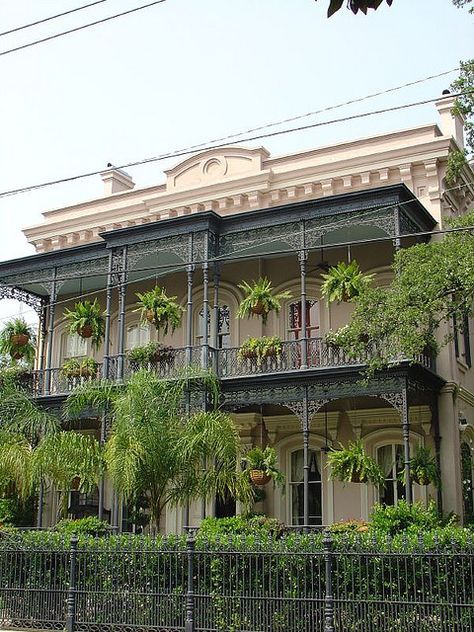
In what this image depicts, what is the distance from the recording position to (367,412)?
20969mm

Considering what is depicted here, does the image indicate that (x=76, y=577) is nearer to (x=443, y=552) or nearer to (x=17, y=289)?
(x=443, y=552)

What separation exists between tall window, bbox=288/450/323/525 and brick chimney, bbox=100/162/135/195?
9.75 m

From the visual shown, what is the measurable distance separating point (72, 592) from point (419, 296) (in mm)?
Result: 7104

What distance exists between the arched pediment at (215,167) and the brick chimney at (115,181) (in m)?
2.80

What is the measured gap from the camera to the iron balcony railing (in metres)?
19.4

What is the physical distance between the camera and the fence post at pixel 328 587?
11.5 meters

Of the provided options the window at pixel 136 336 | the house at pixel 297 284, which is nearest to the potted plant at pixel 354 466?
the house at pixel 297 284

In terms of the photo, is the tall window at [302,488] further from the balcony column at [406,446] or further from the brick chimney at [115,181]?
the brick chimney at [115,181]

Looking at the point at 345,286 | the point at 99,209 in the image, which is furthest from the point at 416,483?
the point at 99,209

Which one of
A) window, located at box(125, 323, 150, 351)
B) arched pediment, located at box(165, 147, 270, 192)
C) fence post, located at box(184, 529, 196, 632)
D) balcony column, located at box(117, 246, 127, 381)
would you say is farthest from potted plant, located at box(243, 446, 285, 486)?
arched pediment, located at box(165, 147, 270, 192)

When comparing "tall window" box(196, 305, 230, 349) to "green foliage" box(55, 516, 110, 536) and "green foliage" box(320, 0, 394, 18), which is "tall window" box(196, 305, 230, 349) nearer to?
"green foliage" box(55, 516, 110, 536)

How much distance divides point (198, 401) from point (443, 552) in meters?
9.80

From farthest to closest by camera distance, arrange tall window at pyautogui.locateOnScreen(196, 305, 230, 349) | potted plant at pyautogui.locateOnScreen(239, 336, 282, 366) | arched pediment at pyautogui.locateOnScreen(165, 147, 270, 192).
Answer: arched pediment at pyautogui.locateOnScreen(165, 147, 270, 192), tall window at pyautogui.locateOnScreen(196, 305, 230, 349), potted plant at pyautogui.locateOnScreen(239, 336, 282, 366)

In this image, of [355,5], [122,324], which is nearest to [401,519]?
[122,324]
